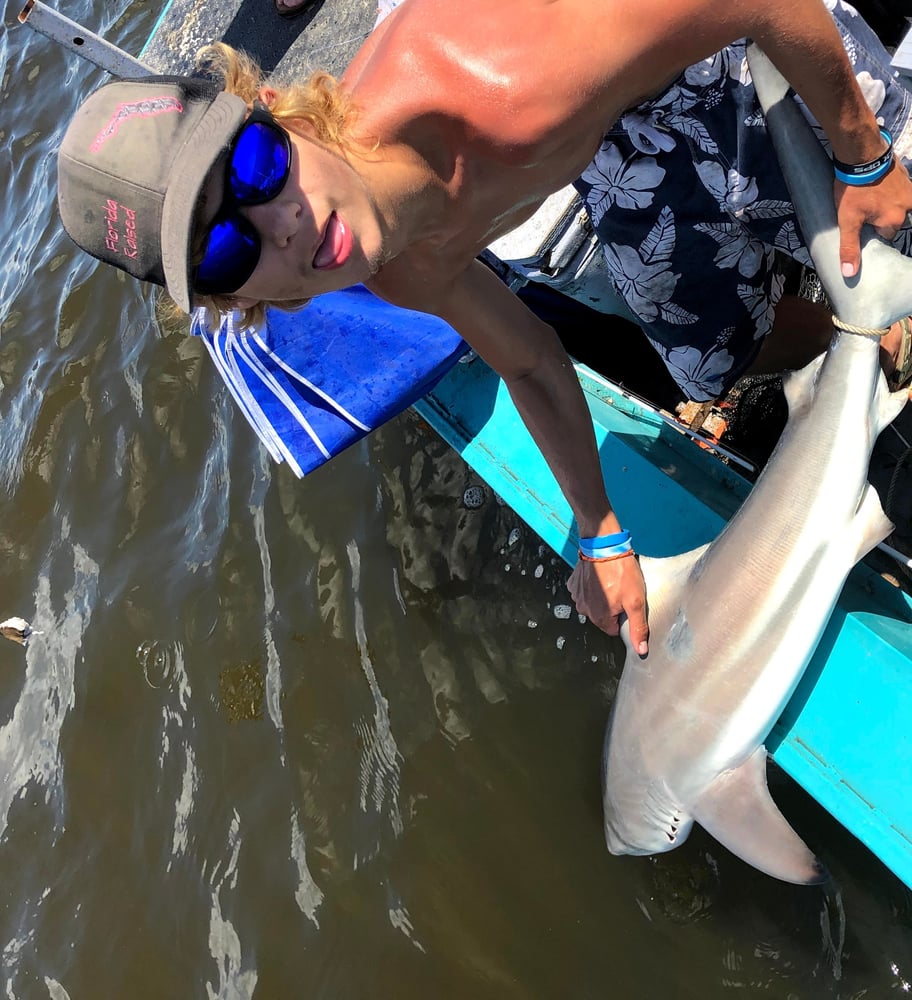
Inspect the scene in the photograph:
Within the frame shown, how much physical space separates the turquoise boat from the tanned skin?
3.13 feet

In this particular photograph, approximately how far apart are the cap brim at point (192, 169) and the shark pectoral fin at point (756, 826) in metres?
1.96

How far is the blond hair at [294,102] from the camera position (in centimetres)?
179

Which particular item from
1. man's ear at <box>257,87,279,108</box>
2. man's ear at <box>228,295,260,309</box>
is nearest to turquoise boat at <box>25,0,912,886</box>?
man's ear at <box>228,295,260,309</box>

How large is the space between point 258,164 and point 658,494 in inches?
69.0

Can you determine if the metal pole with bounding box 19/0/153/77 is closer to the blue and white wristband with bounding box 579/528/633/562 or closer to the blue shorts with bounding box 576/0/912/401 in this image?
the blue shorts with bounding box 576/0/912/401

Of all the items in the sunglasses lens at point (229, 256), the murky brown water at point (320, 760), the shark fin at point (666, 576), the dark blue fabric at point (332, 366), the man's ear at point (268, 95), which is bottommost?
the murky brown water at point (320, 760)

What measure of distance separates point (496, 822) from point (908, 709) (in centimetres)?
174

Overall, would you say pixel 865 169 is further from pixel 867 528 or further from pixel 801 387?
pixel 867 528

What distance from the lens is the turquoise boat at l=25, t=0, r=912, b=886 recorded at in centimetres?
219

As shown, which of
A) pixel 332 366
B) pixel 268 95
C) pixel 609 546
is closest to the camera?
pixel 268 95

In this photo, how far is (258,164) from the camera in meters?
1.67

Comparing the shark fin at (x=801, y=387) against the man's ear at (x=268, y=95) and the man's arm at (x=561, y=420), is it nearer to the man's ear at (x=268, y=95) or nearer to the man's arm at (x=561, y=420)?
the man's arm at (x=561, y=420)

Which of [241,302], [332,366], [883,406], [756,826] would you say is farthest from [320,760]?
[883,406]

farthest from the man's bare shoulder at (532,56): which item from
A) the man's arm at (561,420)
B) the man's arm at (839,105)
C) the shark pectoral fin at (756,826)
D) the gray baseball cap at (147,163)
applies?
the shark pectoral fin at (756,826)
